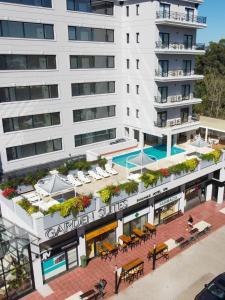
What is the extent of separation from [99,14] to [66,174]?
60.3 feet

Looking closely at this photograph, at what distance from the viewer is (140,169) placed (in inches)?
1193

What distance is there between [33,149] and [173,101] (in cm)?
1746

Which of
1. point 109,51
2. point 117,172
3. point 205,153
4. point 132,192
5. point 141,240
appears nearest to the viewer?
point 132,192

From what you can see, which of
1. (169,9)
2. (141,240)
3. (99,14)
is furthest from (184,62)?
(141,240)

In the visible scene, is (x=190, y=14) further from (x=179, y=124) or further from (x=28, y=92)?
(x=28, y=92)

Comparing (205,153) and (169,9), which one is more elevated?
(169,9)

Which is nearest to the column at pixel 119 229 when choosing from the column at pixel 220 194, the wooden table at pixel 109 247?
the wooden table at pixel 109 247

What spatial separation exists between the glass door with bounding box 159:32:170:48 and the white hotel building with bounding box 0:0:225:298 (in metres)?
0.10

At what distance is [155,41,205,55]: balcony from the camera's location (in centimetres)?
3238

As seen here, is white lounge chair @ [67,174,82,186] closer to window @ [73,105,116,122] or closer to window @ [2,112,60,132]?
window @ [2,112,60,132]

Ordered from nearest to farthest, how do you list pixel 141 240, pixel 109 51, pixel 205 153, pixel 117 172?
pixel 141 240, pixel 117 172, pixel 205 153, pixel 109 51

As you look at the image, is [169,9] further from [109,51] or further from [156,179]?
[156,179]

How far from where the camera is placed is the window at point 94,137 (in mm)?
35134

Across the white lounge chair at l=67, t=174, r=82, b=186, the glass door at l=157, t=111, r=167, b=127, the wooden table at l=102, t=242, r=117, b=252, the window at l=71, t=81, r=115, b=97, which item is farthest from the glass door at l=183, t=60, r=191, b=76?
the wooden table at l=102, t=242, r=117, b=252
